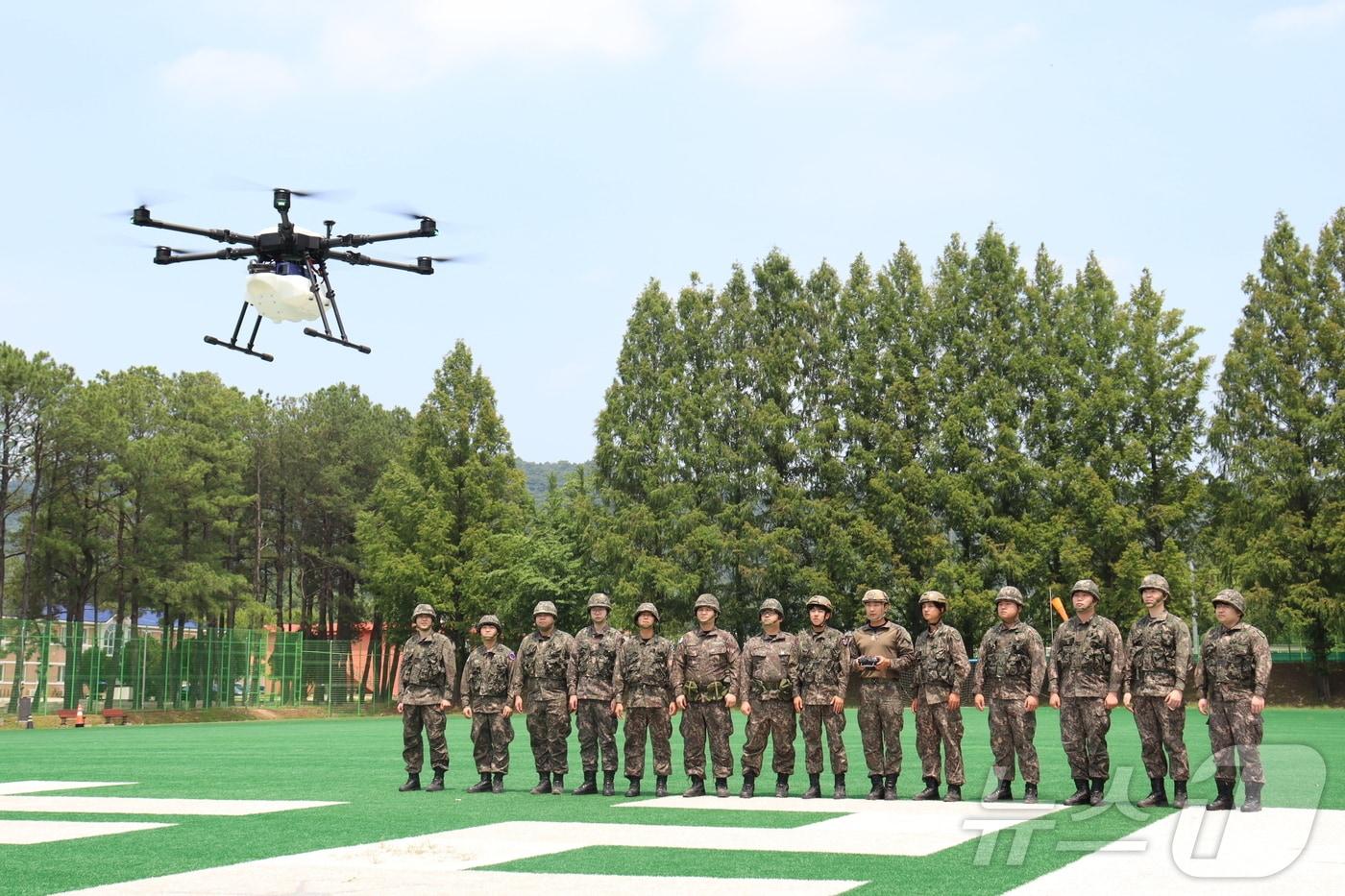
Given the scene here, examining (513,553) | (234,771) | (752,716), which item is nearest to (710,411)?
(513,553)

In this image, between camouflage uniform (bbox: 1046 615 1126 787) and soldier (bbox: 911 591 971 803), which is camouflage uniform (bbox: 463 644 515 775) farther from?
camouflage uniform (bbox: 1046 615 1126 787)

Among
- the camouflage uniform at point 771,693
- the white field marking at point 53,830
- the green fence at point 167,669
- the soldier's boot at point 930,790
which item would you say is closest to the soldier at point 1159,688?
the soldier's boot at point 930,790

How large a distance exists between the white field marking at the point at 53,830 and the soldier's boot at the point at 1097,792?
7534 millimetres

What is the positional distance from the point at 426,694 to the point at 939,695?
16.8 feet

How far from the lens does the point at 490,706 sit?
1473 centimetres

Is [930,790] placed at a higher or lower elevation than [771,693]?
lower

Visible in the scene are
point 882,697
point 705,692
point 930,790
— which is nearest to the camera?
point 930,790

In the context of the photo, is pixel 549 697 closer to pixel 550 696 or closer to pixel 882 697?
pixel 550 696

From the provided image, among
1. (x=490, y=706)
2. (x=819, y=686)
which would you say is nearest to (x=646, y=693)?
(x=490, y=706)

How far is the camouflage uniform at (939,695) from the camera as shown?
13258 mm

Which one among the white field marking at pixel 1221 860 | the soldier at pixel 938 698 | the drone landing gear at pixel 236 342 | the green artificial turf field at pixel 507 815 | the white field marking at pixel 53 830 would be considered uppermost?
the drone landing gear at pixel 236 342

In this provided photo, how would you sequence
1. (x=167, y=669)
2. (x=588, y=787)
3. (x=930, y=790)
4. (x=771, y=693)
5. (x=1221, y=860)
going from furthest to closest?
(x=167, y=669)
(x=588, y=787)
(x=771, y=693)
(x=930, y=790)
(x=1221, y=860)

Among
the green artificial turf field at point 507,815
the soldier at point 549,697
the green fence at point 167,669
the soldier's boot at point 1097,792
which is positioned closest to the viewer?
the green artificial turf field at point 507,815

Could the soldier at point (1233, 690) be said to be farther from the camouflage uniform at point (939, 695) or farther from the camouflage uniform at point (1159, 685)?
the camouflage uniform at point (939, 695)
